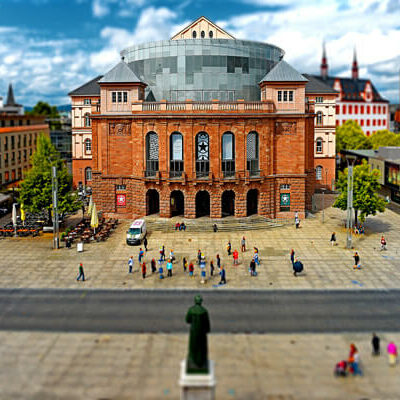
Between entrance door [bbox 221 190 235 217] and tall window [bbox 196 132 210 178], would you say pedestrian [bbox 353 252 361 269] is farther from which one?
entrance door [bbox 221 190 235 217]

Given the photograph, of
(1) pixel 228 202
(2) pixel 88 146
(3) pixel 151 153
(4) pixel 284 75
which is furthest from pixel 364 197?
(2) pixel 88 146

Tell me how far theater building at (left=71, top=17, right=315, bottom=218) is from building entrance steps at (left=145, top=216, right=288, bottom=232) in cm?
135

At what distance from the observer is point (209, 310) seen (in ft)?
114

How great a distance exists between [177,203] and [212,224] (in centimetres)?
1020

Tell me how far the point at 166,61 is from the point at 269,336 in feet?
166

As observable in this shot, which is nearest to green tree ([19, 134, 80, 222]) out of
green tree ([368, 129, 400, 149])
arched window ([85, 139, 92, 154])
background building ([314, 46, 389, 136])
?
arched window ([85, 139, 92, 154])

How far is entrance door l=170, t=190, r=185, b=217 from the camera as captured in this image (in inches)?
2677

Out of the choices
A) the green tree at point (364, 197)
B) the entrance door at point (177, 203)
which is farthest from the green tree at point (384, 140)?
the entrance door at point (177, 203)

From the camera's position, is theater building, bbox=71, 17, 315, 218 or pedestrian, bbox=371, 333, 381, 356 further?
theater building, bbox=71, 17, 315, 218

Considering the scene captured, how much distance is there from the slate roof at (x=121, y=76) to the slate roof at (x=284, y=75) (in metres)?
18.0

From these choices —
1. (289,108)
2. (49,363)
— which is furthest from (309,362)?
(289,108)

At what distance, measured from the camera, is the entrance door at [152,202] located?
66438mm

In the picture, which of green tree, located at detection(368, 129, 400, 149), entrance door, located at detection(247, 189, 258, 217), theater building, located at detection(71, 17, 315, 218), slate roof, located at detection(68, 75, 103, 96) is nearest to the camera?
theater building, located at detection(71, 17, 315, 218)

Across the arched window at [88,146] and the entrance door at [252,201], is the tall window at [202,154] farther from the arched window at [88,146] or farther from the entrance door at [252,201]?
the arched window at [88,146]
